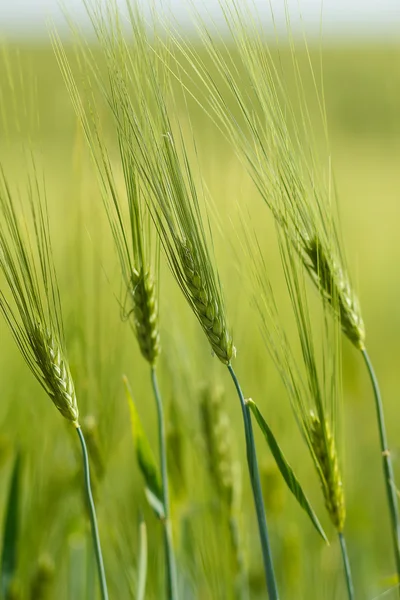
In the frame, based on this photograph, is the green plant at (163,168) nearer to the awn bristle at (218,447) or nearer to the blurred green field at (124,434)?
the blurred green field at (124,434)

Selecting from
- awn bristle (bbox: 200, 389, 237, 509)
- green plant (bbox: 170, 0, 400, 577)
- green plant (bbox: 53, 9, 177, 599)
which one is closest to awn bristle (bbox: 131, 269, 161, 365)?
green plant (bbox: 53, 9, 177, 599)

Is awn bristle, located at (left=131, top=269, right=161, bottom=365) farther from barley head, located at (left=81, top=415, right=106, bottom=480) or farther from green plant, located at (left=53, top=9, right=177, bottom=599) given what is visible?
barley head, located at (left=81, top=415, right=106, bottom=480)

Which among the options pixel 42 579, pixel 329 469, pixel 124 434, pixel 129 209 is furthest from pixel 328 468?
pixel 124 434

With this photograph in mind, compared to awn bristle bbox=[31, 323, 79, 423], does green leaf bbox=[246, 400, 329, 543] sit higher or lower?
lower

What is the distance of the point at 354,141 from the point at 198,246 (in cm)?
1012

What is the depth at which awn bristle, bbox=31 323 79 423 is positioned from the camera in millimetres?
397

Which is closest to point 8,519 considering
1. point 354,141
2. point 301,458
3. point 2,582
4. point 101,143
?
point 2,582

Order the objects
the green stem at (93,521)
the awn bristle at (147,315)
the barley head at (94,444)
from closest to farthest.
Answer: the green stem at (93,521) < the awn bristle at (147,315) < the barley head at (94,444)

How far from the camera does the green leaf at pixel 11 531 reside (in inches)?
22.4

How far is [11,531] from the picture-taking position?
569 mm

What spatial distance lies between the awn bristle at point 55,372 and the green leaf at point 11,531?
0.19 m

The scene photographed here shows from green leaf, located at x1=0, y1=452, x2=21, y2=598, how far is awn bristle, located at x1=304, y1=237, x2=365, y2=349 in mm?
284

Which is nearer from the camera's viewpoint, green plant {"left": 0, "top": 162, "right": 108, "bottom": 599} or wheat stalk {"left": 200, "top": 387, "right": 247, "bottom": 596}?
green plant {"left": 0, "top": 162, "right": 108, "bottom": 599}

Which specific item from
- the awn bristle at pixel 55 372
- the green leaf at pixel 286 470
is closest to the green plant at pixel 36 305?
the awn bristle at pixel 55 372
